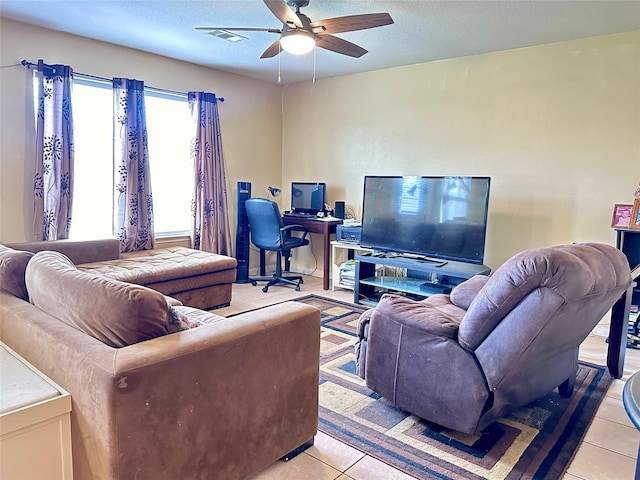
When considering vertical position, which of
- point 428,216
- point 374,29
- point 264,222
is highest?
point 374,29

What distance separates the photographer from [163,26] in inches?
139

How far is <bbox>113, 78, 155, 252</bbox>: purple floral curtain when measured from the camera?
4.14 m

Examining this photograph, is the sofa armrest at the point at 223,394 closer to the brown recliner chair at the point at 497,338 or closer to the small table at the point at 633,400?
the brown recliner chair at the point at 497,338

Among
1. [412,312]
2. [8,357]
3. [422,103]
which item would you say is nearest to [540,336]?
[412,312]

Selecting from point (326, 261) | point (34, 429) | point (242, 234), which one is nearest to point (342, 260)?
point (326, 261)

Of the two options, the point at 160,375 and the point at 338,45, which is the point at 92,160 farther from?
the point at 160,375

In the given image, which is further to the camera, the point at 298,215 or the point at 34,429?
the point at 298,215

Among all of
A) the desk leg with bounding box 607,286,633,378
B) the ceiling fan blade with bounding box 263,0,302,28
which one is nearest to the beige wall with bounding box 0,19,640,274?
the desk leg with bounding box 607,286,633,378

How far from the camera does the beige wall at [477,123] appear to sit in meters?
3.52

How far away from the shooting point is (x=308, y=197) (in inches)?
209

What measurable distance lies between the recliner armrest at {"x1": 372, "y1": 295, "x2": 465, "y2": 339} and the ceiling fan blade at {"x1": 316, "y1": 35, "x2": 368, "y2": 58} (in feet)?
6.12

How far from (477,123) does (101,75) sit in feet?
11.8

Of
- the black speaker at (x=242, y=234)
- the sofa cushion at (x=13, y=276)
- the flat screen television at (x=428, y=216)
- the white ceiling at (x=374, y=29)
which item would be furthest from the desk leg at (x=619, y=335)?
the black speaker at (x=242, y=234)

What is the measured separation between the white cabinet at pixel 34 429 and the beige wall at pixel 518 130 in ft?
12.2
